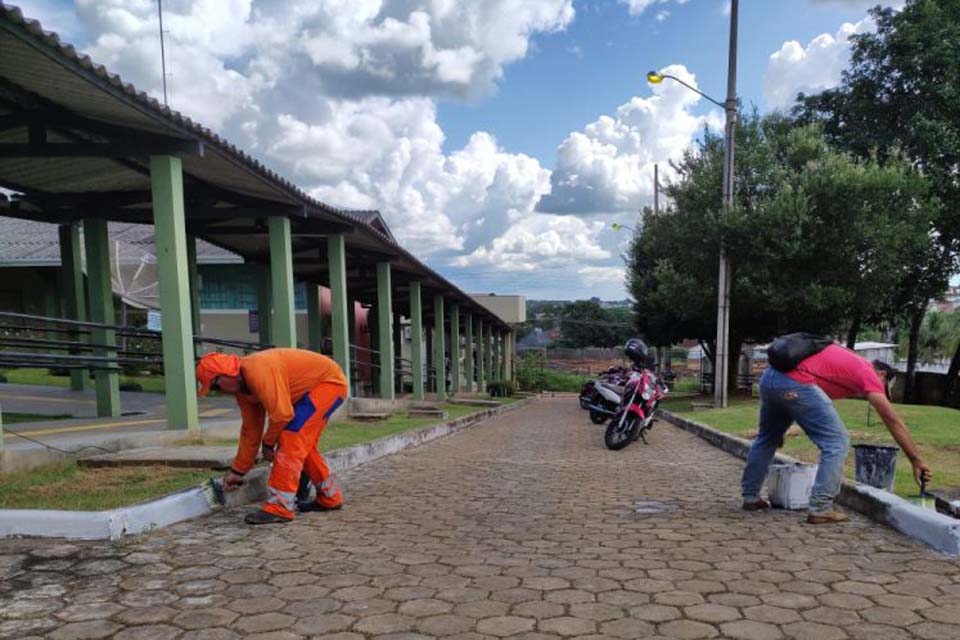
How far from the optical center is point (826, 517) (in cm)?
445

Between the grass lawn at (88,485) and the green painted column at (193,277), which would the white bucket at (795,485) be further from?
the green painted column at (193,277)

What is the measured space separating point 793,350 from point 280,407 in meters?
3.33

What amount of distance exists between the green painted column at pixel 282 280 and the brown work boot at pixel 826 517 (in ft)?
25.6

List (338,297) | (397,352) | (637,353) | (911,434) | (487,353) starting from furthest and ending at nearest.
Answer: (487,353) < (397,352) < (338,297) < (637,353) < (911,434)

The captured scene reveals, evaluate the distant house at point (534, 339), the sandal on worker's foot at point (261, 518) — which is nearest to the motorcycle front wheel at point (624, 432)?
the sandal on worker's foot at point (261, 518)

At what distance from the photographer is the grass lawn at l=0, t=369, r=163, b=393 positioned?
14.8 meters

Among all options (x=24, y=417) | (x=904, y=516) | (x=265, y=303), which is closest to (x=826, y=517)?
(x=904, y=516)

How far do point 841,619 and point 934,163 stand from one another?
19.9m

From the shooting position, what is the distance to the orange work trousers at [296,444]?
455cm

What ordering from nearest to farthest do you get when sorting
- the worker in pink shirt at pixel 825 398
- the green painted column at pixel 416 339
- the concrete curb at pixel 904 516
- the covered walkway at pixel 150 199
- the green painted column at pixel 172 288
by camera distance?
1. the concrete curb at pixel 904 516
2. the worker in pink shirt at pixel 825 398
3. the covered walkway at pixel 150 199
4. the green painted column at pixel 172 288
5. the green painted column at pixel 416 339

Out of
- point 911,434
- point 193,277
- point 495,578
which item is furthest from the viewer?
point 193,277

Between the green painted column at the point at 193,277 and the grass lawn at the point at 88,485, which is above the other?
the green painted column at the point at 193,277

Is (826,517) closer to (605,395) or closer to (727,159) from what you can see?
(605,395)

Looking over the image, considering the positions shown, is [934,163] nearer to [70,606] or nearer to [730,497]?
[730,497]
